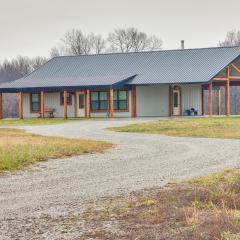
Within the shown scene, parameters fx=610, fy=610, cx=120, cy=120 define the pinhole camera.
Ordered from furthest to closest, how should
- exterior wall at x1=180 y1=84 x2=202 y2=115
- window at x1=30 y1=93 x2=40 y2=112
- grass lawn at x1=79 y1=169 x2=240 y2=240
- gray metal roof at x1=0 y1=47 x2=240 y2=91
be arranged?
window at x1=30 y1=93 x2=40 y2=112 → exterior wall at x1=180 y1=84 x2=202 y2=115 → gray metal roof at x1=0 y1=47 x2=240 y2=91 → grass lawn at x1=79 y1=169 x2=240 y2=240

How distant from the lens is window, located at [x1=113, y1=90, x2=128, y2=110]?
1773 inches

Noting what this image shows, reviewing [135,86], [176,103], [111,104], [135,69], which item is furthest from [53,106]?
[176,103]

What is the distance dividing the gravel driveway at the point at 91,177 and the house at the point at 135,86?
22251mm

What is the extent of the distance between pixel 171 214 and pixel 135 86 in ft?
116

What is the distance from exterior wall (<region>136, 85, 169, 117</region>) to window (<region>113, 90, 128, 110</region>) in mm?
961

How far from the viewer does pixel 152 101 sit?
148 feet

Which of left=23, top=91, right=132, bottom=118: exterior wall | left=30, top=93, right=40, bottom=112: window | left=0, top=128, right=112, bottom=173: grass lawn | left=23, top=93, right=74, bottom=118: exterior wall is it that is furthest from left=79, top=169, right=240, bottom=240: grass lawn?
left=30, top=93, right=40, bottom=112: window

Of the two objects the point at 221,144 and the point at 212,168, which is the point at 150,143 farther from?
the point at 212,168

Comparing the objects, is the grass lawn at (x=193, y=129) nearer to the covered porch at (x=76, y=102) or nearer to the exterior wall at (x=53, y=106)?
the covered porch at (x=76, y=102)

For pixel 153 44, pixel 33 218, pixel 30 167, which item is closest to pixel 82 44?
pixel 153 44

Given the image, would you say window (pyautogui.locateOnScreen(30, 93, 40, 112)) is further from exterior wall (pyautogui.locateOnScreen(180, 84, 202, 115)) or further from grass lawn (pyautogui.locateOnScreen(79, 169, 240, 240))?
grass lawn (pyautogui.locateOnScreen(79, 169, 240, 240))

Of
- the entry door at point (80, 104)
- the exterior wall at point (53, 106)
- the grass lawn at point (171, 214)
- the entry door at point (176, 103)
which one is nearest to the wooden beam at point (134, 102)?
the entry door at point (176, 103)

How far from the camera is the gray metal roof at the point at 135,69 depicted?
43031 mm

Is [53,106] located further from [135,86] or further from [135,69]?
[135,86]
